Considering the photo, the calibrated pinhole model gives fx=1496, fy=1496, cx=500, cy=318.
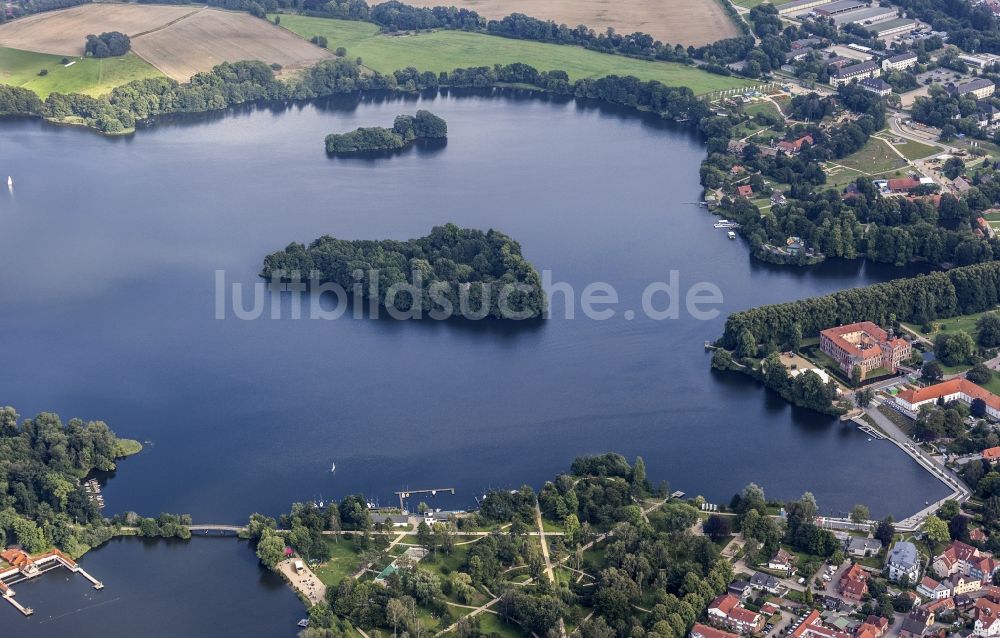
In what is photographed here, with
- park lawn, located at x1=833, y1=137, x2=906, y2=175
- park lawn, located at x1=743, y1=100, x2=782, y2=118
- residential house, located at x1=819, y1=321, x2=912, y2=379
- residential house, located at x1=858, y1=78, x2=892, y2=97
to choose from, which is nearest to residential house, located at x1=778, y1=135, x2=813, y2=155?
park lawn, located at x1=833, y1=137, x2=906, y2=175

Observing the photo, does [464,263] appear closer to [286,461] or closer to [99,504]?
[286,461]

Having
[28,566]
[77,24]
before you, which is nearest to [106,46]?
[77,24]

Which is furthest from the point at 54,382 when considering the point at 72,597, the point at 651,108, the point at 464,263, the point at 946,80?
the point at 946,80

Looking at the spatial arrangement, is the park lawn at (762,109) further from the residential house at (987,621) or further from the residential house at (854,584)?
the residential house at (987,621)

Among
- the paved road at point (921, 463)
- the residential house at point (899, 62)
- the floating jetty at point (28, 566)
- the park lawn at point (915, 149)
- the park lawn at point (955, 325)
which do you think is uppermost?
the residential house at point (899, 62)

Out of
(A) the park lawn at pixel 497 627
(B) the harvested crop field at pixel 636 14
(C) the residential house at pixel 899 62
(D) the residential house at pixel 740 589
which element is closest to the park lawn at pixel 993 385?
(D) the residential house at pixel 740 589

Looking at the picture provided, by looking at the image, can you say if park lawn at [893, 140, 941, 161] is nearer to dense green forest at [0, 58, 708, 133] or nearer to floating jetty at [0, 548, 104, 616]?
dense green forest at [0, 58, 708, 133]

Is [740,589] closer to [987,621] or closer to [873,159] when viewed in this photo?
[987,621]
